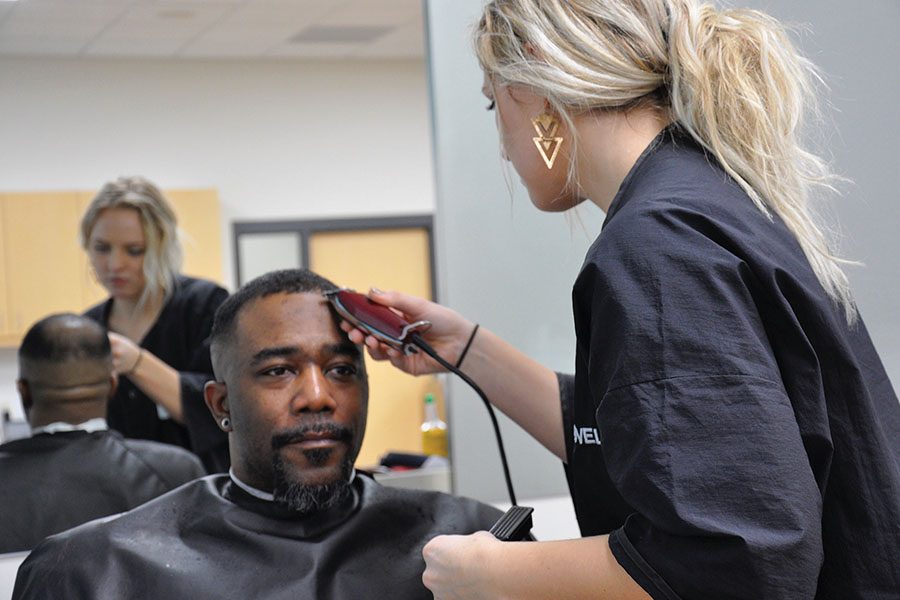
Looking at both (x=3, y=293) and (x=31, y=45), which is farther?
(x=3, y=293)

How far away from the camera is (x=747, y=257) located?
104 centimetres

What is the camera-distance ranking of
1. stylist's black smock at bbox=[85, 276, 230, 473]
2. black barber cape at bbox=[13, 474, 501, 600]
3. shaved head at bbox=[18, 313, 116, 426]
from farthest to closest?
stylist's black smock at bbox=[85, 276, 230, 473], shaved head at bbox=[18, 313, 116, 426], black barber cape at bbox=[13, 474, 501, 600]

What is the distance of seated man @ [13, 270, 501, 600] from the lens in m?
1.75

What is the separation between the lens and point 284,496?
5.87ft

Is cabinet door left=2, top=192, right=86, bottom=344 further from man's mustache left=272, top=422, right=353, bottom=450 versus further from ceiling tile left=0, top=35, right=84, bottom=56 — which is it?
man's mustache left=272, top=422, right=353, bottom=450

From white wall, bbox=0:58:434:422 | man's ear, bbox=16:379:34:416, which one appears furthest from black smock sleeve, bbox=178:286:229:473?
white wall, bbox=0:58:434:422

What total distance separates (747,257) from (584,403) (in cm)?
36

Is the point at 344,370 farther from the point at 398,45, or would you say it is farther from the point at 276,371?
the point at 398,45

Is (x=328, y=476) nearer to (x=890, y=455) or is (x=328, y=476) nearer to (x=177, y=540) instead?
(x=177, y=540)

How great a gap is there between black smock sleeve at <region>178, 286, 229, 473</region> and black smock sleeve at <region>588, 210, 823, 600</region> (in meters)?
1.47

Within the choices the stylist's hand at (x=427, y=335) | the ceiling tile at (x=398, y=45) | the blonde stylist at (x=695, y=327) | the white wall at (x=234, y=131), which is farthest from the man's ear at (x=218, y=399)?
the ceiling tile at (x=398, y=45)

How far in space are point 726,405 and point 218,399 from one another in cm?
113

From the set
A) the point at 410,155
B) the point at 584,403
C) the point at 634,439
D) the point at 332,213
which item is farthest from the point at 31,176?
the point at 634,439

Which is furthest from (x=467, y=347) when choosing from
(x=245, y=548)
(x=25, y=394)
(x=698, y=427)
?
(x=25, y=394)
